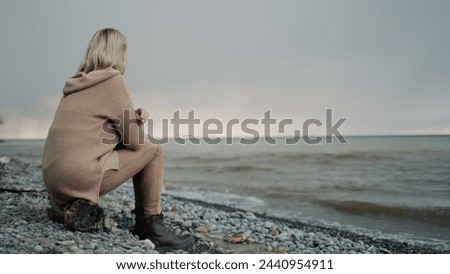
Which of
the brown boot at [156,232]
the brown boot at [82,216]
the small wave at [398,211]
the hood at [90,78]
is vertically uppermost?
the hood at [90,78]

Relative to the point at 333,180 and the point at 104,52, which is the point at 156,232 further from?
the point at 333,180

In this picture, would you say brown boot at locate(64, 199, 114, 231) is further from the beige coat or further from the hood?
the hood

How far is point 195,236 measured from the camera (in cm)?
297

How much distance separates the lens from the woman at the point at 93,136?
7.77 ft

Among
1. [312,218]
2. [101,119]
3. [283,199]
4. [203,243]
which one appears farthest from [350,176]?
[101,119]

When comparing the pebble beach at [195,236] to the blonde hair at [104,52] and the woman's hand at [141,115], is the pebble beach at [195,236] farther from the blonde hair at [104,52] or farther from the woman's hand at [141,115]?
the blonde hair at [104,52]

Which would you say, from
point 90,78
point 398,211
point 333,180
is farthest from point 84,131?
point 333,180

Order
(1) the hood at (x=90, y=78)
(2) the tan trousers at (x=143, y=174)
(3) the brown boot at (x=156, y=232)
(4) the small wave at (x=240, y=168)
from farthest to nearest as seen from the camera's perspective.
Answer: (4) the small wave at (x=240, y=168), (3) the brown boot at (x=156, y=232), (2) the tan trousers at (x=143, y=174), (1) the hood at (x=90, y=78)

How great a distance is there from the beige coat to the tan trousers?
0.24 ft

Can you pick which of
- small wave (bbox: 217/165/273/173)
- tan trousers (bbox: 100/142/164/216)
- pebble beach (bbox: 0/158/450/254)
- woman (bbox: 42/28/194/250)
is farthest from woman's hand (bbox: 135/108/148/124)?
small wave (bbox: 217/165/273/173)

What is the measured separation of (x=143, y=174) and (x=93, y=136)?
339 millimetres

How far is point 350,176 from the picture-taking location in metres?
7.00

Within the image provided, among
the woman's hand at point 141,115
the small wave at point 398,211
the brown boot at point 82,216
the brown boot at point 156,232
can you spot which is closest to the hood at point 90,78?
the woman's hand at point 141,115
